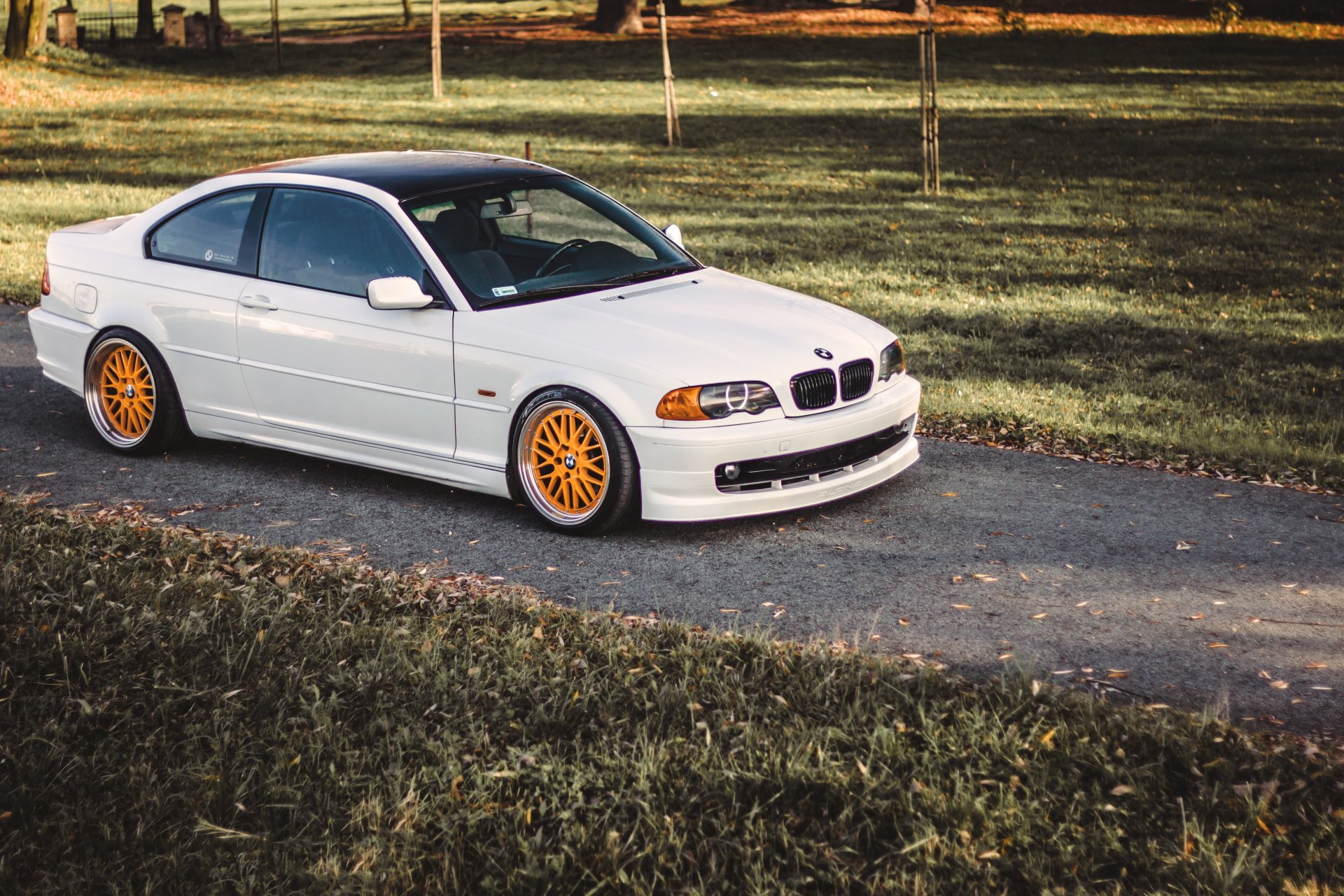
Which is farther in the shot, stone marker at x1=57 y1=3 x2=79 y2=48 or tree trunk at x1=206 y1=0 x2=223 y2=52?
tree trunk at x1=206 y1=0 x2=223 y2=52

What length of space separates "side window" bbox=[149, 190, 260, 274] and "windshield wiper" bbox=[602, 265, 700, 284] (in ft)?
6.14

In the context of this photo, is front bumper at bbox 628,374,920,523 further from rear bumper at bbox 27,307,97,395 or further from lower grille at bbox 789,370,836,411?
rear bumper at bbox 27,307,97,395

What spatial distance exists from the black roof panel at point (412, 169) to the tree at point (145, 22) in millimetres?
43577

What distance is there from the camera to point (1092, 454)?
7.61 m

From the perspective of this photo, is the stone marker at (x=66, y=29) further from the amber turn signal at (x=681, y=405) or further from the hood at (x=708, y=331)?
the amber turn signal at (x=681, y=405)

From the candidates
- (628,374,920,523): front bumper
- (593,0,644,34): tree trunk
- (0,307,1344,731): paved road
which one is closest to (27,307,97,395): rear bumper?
(0,307,1344,731): paved road

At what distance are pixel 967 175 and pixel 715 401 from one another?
1557 cm

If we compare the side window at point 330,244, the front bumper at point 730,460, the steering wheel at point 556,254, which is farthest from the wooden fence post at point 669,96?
the front bumper at point 730,460

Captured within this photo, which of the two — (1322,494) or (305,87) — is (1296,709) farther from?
(305,87)

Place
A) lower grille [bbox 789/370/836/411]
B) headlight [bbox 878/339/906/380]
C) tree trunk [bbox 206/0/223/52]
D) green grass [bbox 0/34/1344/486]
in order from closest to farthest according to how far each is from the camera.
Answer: lower grille [bbox 789/370/836/411], headlight [bbox 878/339/906/380], green grass [bbox 0/34/1344/486], tree trunk [bbox 206/0/223/52]

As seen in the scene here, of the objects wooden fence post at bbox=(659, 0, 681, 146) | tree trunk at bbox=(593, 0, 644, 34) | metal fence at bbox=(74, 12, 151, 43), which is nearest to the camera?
wooden fence post at bbox=(659, 0, 681, 146)

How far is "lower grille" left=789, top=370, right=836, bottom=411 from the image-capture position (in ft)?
19.7

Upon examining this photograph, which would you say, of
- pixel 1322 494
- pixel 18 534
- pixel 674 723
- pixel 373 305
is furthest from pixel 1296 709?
pixel 18 534

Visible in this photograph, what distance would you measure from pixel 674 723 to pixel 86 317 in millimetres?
4867
